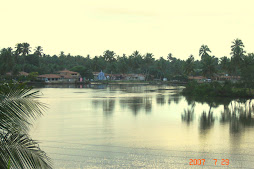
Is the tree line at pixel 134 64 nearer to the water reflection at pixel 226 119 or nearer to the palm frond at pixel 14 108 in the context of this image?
the water reflection at pixel 226 119

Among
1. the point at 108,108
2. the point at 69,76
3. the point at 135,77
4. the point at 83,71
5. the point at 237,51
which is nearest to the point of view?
the point at 108,108

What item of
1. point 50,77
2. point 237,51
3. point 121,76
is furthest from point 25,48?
point 237,51

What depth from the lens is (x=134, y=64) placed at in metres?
168

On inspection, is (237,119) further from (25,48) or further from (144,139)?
(25,48)

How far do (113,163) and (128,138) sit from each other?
6.72 meters

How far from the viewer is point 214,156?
63.7 ft

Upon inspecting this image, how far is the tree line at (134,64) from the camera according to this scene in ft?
332

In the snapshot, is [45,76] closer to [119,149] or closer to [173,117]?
[173,117]

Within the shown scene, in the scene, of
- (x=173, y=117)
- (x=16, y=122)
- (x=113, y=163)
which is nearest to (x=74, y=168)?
(x=113, y=163)

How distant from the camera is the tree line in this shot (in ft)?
332
